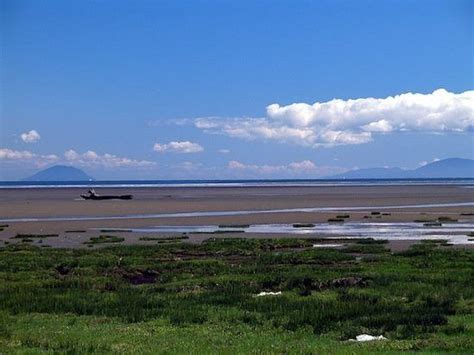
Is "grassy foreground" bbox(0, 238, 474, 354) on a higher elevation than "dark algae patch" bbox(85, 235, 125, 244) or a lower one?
lower

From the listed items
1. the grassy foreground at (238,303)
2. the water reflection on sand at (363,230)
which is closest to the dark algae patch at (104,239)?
the water reflection on sand at (363,230)

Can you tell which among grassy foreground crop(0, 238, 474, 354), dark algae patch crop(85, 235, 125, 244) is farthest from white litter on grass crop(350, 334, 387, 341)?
dark algae patch crop(85, 235, 125, 244)

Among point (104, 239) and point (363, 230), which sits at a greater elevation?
point (363, 230)

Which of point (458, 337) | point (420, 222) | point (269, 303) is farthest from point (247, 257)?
point (420, 222)

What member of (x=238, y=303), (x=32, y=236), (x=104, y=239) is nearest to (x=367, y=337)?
(x=238, y=303)

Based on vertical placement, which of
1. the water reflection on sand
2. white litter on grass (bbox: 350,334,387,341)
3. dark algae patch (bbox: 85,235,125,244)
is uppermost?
the water reflection on sand

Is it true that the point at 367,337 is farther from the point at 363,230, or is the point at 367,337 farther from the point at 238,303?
the point at 363,230

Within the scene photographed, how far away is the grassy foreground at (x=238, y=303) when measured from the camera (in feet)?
55.9

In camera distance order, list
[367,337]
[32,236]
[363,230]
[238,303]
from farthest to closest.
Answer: [363,230]
[32,236]
[238,303]
[367,337]

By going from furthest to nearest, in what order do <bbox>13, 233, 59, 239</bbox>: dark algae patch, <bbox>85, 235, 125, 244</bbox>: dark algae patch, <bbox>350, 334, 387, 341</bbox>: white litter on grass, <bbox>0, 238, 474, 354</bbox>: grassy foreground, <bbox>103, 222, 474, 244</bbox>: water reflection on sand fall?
<bbox>13, 233, 59, 239</bbox>: dark algae patch < <bbox>103, 222, 474, 244</bbox>: water reflection on sand < <bbox>85, 235, 125, 244</bbox>: dark algae patch < <bbox>350, 334, 387, 341</bbox>: white litter on grass < <bbox>0, 238, 474, 354</bbox>: grassy foreground

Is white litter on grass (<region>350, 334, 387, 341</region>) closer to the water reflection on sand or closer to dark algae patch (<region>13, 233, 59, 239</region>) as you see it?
the water reflection on sand

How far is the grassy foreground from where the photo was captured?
17.0 metres

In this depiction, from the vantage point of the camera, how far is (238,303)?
2231 cm

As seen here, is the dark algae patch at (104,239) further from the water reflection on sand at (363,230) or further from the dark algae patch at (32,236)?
the water reflection on sand at (363,230)
